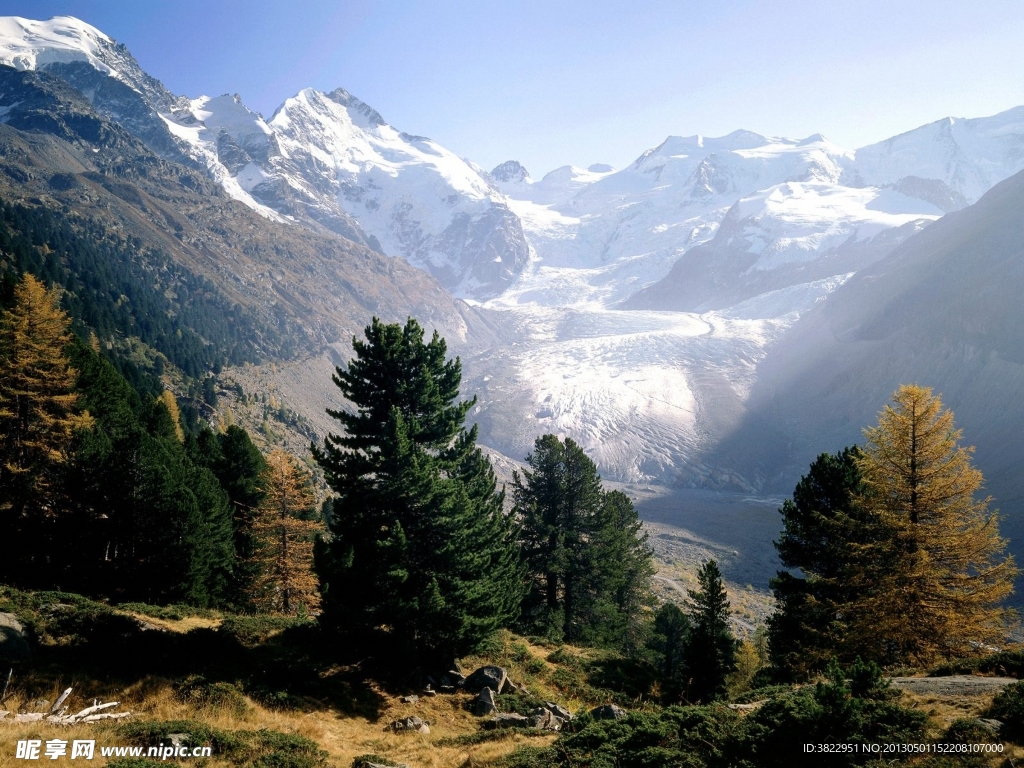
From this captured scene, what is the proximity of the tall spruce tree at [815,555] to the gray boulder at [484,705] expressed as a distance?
12850 mm

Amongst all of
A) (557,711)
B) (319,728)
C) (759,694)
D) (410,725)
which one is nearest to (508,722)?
(557,711)

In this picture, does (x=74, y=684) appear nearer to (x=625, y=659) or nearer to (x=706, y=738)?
(x=706, y=738)

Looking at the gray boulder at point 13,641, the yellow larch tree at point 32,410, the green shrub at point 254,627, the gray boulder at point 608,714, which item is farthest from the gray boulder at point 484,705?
the yellow larch tree at point 32,410

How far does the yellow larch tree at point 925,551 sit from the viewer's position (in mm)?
18812

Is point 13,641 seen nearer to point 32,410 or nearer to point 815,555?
point 32,410

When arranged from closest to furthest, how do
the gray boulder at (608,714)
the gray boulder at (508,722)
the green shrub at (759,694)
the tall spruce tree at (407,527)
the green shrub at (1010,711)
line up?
1. the green shrub at (1010,711)
2. the green shrub at (759,694)
3. the gray boulder at (608,714)
4. the gray boulder at (508,722)
5. the tall spruce tree at (407,527)

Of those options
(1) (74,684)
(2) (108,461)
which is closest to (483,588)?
(1) (74,684)

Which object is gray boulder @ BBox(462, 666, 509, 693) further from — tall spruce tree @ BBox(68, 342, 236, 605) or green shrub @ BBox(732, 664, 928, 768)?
tall spruce tree @ BBox(68, 342, 236, 605)

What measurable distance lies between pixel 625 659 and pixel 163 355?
427 feet

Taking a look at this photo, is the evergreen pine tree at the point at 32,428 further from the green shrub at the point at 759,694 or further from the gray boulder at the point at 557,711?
the green shrub at the point at 759,694

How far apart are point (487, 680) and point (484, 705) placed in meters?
1.74

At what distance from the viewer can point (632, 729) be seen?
1301 cm

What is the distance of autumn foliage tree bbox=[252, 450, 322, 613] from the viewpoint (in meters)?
33.3

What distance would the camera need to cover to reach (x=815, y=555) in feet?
85.0
